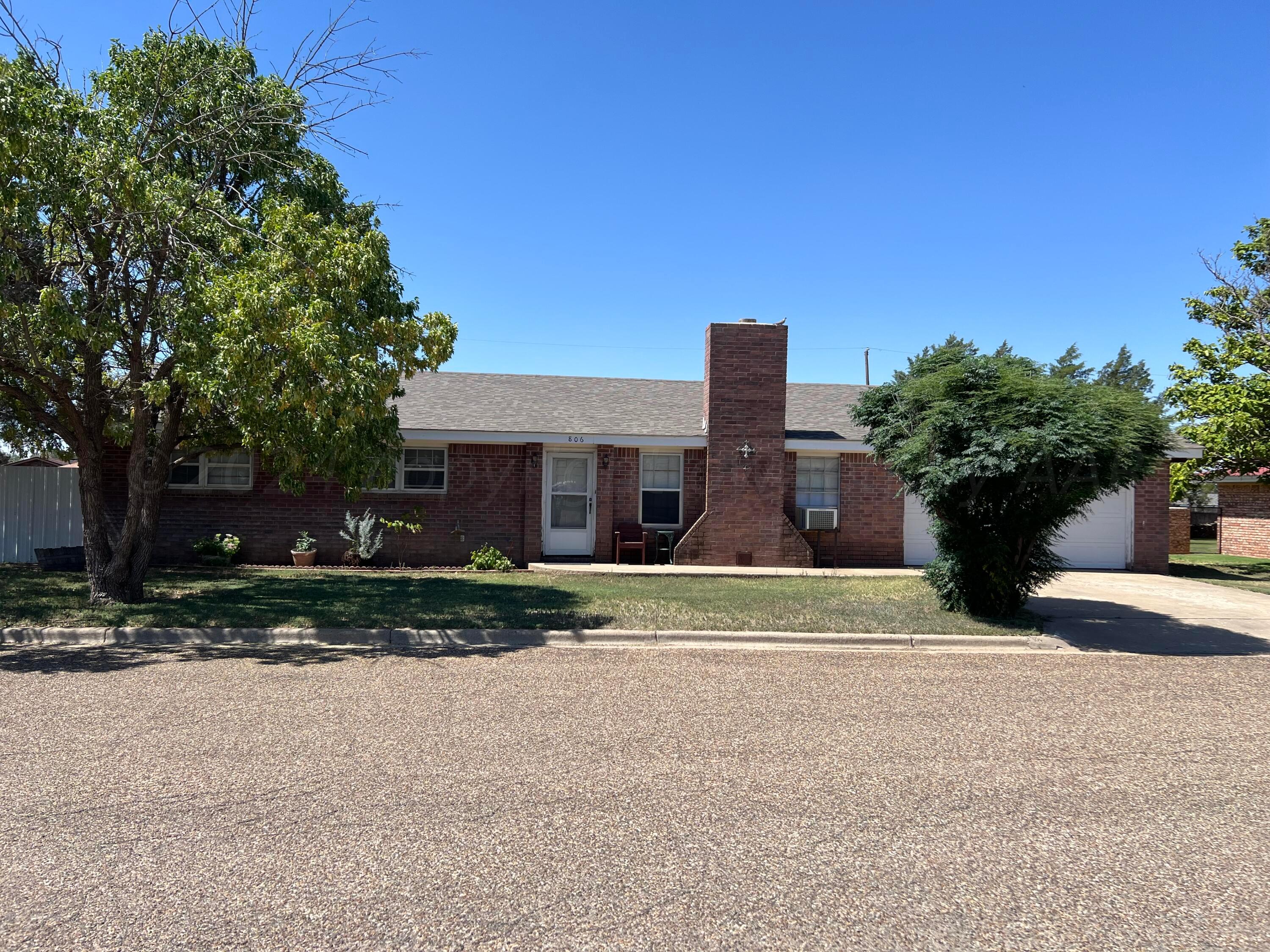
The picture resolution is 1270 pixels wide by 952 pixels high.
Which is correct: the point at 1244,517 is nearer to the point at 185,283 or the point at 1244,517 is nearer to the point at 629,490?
the point at 629,490

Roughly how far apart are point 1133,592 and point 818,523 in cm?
542

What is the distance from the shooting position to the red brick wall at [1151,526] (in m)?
17.9

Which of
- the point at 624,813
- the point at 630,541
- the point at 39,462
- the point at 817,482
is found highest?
the point at 39,462

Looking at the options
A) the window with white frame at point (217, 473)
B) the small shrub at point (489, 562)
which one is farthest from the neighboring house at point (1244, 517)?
the window with white frame at point (217, 473)

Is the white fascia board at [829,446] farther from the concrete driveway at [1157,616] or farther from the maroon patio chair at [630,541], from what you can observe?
the concrete driveway at [1157,616]

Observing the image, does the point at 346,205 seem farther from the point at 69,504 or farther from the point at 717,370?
the point at 69,504

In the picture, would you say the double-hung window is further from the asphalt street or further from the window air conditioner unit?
the asphalt street

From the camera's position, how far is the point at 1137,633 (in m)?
10.6

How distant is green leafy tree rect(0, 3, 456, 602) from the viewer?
877 centimetres

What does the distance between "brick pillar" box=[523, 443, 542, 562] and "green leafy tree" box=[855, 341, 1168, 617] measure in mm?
7025

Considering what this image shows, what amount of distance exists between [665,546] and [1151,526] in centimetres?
1006

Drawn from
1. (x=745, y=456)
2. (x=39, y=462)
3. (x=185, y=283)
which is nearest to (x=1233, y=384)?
(x=745, y=456)

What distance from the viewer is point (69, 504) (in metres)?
16.2

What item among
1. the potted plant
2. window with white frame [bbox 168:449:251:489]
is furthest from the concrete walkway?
window with white frame [bbox 168:449:251:489]
